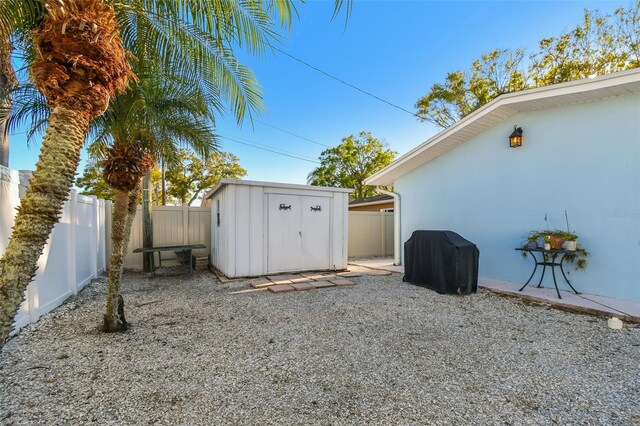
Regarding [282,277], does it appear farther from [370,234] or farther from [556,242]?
[370,234]

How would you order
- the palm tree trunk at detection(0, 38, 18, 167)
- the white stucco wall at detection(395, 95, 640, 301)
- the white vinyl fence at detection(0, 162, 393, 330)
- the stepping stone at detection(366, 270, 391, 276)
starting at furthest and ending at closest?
1. the stepping stone at detection(366, 270, 391, 276)
2. the white stucco wall at detection(395, 95, 640, 301)
3. the white vinyl fence at detection(0, 162, 393, 330)
4. the palm tree trunk at detection(0, 38, 18, 167)

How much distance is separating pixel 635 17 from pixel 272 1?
1612 cm

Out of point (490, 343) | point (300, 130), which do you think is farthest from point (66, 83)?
point (300, 130)

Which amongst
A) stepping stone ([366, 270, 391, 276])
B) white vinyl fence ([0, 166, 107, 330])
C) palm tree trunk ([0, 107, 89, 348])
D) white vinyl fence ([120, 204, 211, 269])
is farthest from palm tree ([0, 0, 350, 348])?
white vinyl fence ([120, 204, 211, 269])

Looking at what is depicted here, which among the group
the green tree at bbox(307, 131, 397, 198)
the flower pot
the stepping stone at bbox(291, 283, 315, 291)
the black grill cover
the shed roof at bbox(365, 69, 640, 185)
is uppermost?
the green tree at bbox(307, 131, 397, 198)

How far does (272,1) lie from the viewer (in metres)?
2.73

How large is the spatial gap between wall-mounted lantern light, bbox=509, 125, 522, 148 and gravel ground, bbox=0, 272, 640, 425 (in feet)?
10.7

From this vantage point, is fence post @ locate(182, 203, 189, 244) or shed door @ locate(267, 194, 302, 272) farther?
fence post @ locate(182, 203, 189, 244)

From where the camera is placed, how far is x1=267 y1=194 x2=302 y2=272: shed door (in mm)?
7137

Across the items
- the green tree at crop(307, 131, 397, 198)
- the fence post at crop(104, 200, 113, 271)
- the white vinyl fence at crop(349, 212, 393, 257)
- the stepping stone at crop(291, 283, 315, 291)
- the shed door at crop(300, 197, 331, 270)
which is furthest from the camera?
the green tree at crop(307, 131, 397, 198)

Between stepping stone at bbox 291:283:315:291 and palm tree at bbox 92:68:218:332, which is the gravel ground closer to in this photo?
palm tree at bbox 92:68:218:332

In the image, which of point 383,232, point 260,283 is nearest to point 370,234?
point 383,232

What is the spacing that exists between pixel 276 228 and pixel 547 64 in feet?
49.5

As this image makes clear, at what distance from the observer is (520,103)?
571cm
